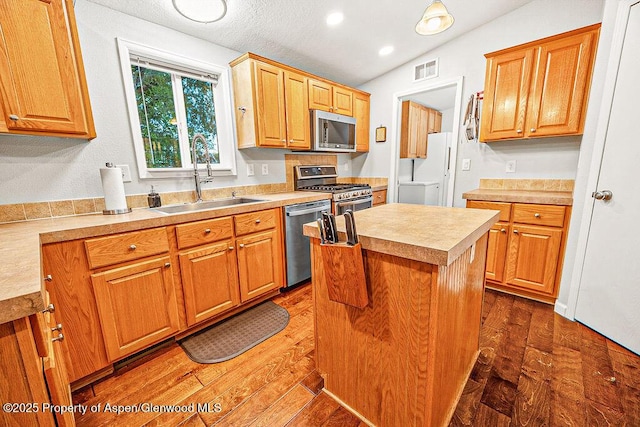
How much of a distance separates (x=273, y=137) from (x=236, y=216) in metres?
0.98

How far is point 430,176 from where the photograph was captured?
4613 millimetres

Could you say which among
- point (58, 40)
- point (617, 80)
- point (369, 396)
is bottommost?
point (369, 396)

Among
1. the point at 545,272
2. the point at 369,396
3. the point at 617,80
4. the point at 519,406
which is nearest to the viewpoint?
the point at 369,396

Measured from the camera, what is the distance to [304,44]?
2.55 m

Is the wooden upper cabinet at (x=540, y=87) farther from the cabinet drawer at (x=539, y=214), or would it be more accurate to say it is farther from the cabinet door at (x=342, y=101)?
the cabinet door at (x=342, y=101)

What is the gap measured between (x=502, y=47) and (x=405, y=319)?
301 centimetres

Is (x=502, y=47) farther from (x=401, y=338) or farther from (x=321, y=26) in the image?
(x=401, y=338)

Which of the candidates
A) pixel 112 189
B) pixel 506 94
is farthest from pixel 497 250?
pixel 112 189

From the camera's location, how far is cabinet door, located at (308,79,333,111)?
2.81 meters

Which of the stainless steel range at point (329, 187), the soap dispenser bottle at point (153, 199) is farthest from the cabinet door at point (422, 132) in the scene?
the soap dispenser bottle at point (153, 199)

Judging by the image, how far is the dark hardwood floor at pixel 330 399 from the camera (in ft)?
4.00

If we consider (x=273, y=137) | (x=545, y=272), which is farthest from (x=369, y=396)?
(x=273, y=137)

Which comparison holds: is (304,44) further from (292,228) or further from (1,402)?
(1,402)

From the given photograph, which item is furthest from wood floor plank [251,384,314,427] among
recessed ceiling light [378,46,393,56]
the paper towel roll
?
recessed ceiling light [378,46,393,56]
